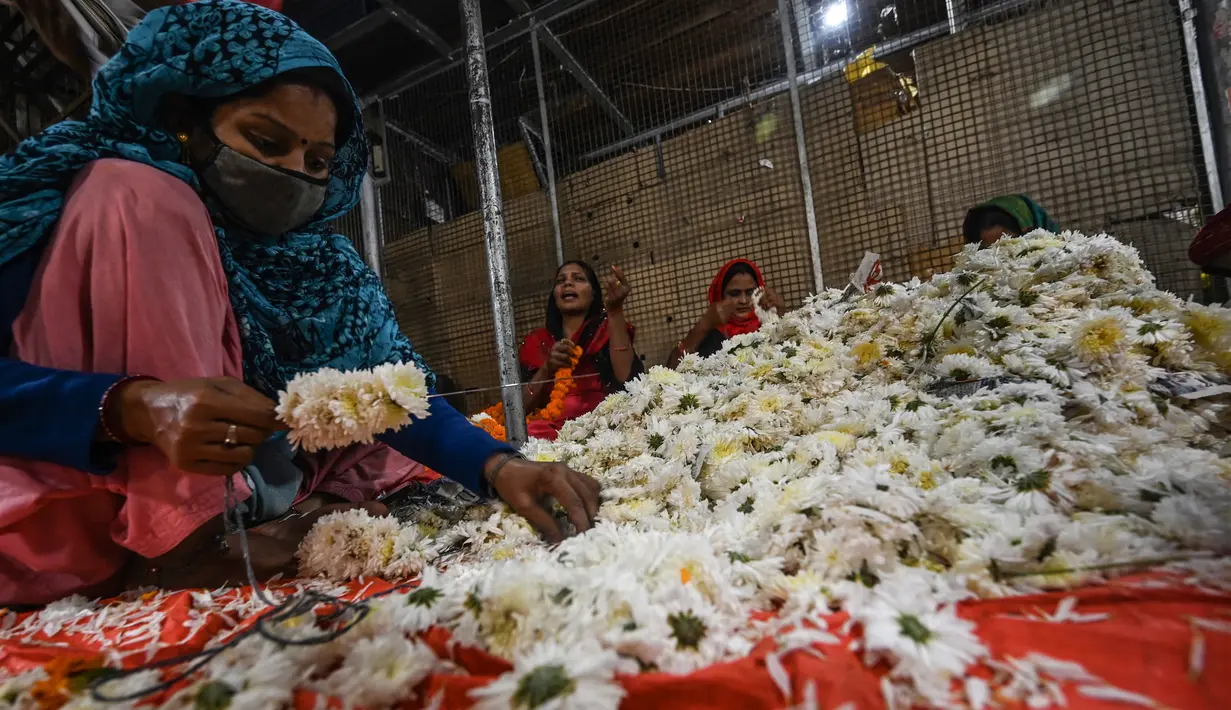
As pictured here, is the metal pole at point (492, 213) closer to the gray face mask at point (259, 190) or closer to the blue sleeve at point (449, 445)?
the blue sleeve at point (449, 445)

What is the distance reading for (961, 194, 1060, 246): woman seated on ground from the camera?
3.17m

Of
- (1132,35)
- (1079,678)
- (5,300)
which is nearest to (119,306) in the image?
(5,300)

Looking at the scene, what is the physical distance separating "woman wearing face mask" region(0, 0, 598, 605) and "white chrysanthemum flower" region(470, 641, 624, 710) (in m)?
0.61

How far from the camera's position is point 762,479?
1.24m

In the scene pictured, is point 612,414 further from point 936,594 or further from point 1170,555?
point 1170,555

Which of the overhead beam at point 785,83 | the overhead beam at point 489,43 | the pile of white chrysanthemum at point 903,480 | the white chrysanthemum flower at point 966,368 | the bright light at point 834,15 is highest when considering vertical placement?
the overhead beam at point 489,43

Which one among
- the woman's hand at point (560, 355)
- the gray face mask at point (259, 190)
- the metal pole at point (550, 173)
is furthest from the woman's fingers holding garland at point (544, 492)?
the metal pole at point (550, 173)

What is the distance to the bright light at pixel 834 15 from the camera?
4070 mm

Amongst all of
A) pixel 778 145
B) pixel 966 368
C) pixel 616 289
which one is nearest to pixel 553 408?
pixel 616 289

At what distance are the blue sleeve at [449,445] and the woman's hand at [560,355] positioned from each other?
1701 millimetres

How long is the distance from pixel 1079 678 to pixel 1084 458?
1.93ft

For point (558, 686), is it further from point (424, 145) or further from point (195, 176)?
point (424, 145)

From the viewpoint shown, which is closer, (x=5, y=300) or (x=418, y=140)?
(x=5, y=300)

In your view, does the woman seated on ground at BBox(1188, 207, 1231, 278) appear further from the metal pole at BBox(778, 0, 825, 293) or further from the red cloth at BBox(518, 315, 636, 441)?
the red cloth at BBox(518, 315, 636, 441)
